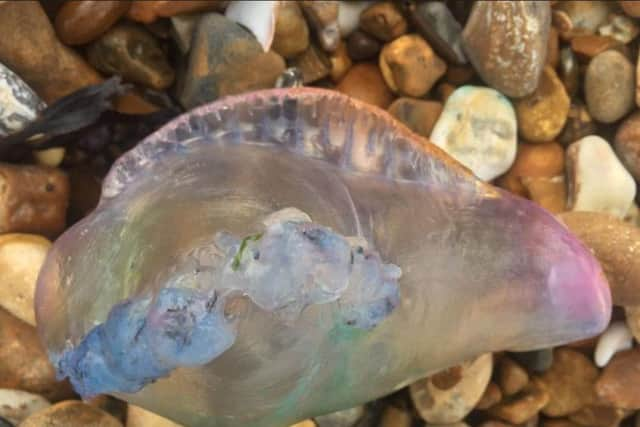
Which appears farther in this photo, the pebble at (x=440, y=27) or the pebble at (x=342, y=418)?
the pebble at (x=440, y=27)

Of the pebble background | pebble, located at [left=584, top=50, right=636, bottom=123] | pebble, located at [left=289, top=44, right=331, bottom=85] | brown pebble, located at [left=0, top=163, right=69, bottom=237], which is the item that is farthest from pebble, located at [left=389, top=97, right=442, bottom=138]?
brown pebble, located at [left=0, top=163, right=69, bottom=237]

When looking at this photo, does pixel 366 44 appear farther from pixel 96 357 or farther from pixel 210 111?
pixel 96 357

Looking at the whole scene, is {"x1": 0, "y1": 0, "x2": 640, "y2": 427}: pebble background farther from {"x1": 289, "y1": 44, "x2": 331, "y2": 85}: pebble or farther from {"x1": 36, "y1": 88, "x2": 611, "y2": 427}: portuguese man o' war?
{"x1": 36, "y1": 88, "x2": 611, "y2": 427}: portuguese man o' war

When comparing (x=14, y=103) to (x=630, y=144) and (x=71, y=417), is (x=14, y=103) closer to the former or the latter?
(x=71, y=417)

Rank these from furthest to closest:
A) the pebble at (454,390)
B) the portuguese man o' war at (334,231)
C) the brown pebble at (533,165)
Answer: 1. the brown pebble at (533,165)
2. the pebble at (454,390)
3. the portuguese man o' war at (334,231)

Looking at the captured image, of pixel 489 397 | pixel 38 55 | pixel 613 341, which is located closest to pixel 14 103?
pixel 38 55

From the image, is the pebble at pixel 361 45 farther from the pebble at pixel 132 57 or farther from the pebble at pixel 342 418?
the pebble at pixel 342 418

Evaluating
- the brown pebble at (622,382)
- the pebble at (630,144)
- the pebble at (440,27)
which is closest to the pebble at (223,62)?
the pebble at (440,27)
